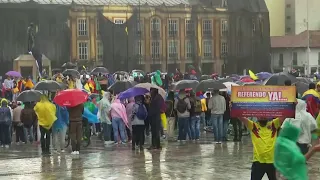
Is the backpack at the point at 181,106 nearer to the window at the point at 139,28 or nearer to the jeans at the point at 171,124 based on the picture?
the jeans at the point at 171,124

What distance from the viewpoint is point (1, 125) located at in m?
21.1

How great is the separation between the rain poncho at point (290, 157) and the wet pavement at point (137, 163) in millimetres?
6073

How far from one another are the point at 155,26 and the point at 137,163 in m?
40.8

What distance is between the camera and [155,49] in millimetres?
57438

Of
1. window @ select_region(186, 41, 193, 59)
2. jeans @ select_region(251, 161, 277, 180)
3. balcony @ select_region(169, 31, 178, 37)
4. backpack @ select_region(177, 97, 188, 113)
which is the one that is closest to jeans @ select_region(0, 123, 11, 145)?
backpack @ select_region(177, 97, 188, 113)

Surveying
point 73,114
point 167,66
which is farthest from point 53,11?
point 73,114

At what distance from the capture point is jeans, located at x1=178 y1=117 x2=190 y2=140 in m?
21.7

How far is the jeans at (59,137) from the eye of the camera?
18.7 metres

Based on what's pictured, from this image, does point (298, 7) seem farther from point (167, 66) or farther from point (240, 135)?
point (240, 135)

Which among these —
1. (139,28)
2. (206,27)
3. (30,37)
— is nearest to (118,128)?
(30,37)

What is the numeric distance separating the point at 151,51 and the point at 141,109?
3742 centimetres

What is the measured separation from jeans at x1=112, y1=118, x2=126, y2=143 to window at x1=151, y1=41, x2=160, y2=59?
117 feet

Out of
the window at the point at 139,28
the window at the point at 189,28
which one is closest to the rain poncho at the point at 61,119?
the window at the point at 139,28

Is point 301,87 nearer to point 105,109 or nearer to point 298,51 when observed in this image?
point 105,109
